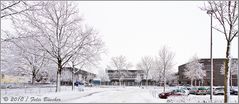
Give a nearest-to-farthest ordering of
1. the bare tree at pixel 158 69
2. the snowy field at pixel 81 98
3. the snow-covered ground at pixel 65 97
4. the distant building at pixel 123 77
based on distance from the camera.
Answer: the snow-covered ground at pixel 65 97 → the snowy field at pixel 81 98 → the bare tree at pixel 158 69 → the distant building at pixel 123 77

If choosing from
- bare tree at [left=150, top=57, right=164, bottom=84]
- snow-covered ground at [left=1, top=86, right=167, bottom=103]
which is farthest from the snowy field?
bare tree at [left=150, top=57, right=164, bottom=84]

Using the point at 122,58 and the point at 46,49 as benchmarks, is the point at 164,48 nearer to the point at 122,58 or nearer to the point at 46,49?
the point at 46,49

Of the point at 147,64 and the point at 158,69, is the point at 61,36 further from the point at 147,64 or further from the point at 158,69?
the point at 147,64

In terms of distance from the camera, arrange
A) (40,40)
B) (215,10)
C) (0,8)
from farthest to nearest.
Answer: (40,40), (215,10), (0,8)

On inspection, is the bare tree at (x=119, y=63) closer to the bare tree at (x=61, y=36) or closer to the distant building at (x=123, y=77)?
the distant building at (x=123, y=77)

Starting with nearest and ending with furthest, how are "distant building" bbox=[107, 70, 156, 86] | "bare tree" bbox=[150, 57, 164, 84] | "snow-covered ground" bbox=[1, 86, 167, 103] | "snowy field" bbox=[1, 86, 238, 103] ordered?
"snow-covered ground" bbox=[1, 86, 167, 103]
"snowy field" bbox=[1, 86, 238, 103]
"bare tree" bbox=[150, 57, 164, 84]
"distant building" bbox=[107, 70, 156, 86]

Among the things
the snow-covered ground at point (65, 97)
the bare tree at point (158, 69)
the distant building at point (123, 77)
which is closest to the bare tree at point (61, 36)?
the snow-covered ground at point (65, 97)

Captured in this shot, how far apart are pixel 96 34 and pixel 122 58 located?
52.7 metres

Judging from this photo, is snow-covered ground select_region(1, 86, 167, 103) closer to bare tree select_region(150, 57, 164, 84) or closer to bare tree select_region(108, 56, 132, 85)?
bare tree select_region(150, 57, 164, 84)

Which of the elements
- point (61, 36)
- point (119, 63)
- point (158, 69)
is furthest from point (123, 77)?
point (61, 36)

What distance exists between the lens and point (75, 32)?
32562mm

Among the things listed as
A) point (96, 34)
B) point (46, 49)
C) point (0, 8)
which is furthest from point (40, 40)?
point (0, 8)

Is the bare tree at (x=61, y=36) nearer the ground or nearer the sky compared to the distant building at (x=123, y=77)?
nearer the sky

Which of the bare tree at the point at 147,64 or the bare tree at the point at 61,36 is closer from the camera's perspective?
the bare tree at the point at 61,36
